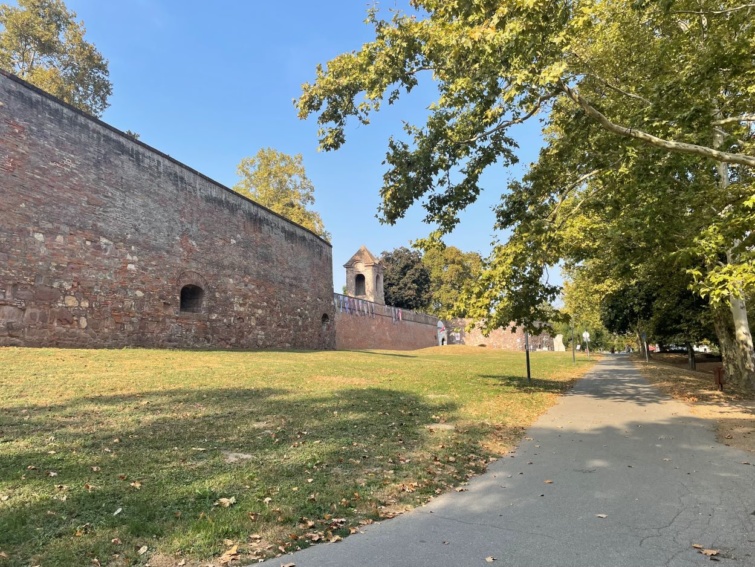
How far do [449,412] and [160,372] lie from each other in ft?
20.7

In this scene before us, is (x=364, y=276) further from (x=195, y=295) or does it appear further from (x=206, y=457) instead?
(x=206, y=457)

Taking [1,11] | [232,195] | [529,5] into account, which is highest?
[1,11]

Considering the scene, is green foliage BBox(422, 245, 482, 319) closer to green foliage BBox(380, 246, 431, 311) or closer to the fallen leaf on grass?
green foliage BBox(380, 246, 431, 311)

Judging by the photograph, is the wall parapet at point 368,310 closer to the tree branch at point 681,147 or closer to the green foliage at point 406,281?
the green foliage at point 406,281

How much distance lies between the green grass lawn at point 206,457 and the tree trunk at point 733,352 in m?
7.06

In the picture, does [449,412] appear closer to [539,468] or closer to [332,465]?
[539,468]

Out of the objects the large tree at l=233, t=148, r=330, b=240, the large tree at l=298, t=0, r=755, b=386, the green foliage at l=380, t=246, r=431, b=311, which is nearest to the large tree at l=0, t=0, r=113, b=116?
the large tree at l=233, t=148, r=330, b=240

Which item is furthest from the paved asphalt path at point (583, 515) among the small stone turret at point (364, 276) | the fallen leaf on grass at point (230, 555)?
the small stone turret at point (364, 276)

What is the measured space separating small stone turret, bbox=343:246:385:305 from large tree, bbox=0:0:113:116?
2612cm

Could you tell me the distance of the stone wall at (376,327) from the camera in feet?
114

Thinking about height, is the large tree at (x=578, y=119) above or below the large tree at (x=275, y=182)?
below

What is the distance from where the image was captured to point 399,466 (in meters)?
5.55

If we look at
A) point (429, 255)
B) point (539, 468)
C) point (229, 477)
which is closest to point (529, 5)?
point (539, 468)

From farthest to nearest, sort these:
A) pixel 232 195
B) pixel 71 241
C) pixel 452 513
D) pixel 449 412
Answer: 1. pixel 232 195
2. pixel 71 241
3. pixel 449 412
4. pixel 452 513
